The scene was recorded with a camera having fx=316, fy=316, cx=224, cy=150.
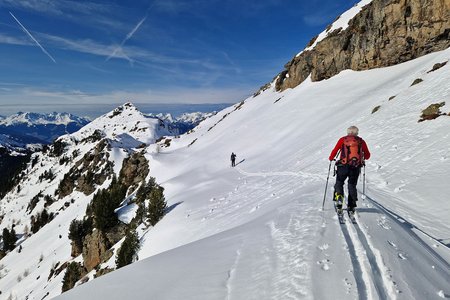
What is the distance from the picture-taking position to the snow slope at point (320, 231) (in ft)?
21.8

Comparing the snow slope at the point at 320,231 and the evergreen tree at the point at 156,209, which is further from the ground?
the snow slope at the point at 320,231

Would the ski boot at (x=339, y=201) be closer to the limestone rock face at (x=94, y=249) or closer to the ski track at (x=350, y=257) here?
the ski track at (x=350, y=257)

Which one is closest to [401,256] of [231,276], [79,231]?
[231,276]

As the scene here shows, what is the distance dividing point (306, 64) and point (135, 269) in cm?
6711

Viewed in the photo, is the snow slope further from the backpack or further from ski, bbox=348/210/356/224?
the backpack

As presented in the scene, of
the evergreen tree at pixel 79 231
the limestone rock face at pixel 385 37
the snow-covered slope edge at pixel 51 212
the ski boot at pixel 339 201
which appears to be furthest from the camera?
the evergreen tree at pixel 79 231

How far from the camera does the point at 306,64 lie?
6881cm

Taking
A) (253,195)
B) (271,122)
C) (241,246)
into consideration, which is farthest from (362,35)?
(241,246)

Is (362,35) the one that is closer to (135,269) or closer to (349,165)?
(349,165)

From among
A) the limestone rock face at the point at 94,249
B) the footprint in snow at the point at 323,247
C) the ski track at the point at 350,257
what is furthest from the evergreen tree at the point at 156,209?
the footprint in snow at the point at 323,247

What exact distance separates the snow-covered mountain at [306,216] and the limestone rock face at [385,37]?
975 mm

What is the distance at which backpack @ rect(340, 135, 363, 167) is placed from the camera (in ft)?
35.9

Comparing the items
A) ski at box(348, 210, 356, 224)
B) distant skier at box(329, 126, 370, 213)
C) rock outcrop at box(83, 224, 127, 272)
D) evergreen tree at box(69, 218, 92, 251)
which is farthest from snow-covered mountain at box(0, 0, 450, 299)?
evergreen tree at box(69, 218, 92, 251)

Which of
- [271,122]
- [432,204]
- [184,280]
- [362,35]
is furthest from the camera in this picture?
[271,122]
